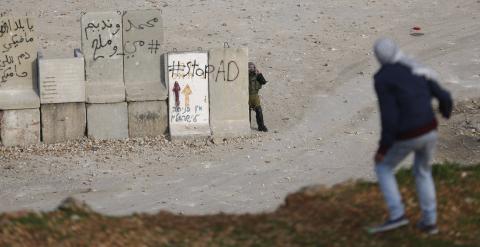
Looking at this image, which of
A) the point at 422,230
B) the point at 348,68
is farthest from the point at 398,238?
the point at 348,68

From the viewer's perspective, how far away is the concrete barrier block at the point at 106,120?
17922 mm

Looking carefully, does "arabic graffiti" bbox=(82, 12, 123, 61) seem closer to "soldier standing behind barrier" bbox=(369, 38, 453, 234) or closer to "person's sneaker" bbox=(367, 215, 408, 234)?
"person's sneaker" bbox=(367, 215, 408, 234)

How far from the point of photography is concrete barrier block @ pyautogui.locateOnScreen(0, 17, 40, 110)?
1756 cm

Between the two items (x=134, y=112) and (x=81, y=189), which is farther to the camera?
(x=134, y=112)

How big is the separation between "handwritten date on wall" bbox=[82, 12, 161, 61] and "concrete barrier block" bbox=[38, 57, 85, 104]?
39cm

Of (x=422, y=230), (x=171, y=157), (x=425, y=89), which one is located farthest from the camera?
(x=171, y=157)

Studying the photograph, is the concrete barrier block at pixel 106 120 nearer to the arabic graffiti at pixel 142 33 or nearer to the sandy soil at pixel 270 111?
the sandy soil at pixel 270 111

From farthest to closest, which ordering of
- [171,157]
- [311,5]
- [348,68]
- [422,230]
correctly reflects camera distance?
[311,5], [348,68], [171,157], [422,230]

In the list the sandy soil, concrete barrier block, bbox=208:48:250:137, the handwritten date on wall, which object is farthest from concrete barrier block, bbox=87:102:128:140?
concrete barrier block, bbox=208:48:250:137

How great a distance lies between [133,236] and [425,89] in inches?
109

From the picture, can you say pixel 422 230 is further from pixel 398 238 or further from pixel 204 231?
pixel 204 231

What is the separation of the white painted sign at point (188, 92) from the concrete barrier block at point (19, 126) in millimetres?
2394

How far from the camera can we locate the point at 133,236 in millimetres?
8688

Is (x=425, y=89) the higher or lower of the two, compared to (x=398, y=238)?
higher
